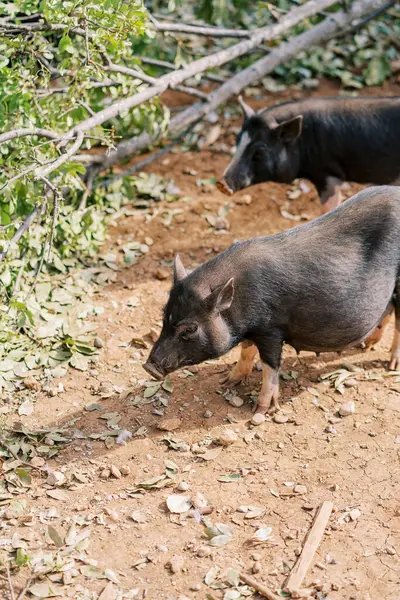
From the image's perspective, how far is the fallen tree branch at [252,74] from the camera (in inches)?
346

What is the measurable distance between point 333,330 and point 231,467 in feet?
4.29

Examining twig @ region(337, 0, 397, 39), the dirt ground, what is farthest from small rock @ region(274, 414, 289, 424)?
twig @ region(337, 0, 397, 39)

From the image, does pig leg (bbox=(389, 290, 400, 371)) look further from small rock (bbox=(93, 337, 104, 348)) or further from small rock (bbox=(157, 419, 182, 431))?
small rock (bbox=(93, 337, 104, 348))

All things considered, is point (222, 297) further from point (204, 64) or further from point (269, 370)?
point (204, 64)

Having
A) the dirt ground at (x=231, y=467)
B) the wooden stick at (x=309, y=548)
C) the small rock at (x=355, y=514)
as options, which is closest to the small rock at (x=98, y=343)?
the dirt ground at (x=231, y=467)

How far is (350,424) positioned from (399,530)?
1083mm

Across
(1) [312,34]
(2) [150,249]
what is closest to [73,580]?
(2) [150,249]

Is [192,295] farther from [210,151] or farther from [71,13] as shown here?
[210,151]

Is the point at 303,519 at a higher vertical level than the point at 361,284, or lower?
lower

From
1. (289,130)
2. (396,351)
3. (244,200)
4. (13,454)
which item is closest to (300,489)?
(396,351)

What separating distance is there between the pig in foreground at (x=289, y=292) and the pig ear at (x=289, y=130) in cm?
184

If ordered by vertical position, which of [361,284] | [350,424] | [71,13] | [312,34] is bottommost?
Result: [350,424]

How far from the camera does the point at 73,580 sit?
4.65 meters

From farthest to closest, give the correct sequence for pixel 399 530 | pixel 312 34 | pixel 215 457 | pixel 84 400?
1. pixel 312 34
2. pixel 84 400
3. pixel 215 457
4. pixel 399 530
